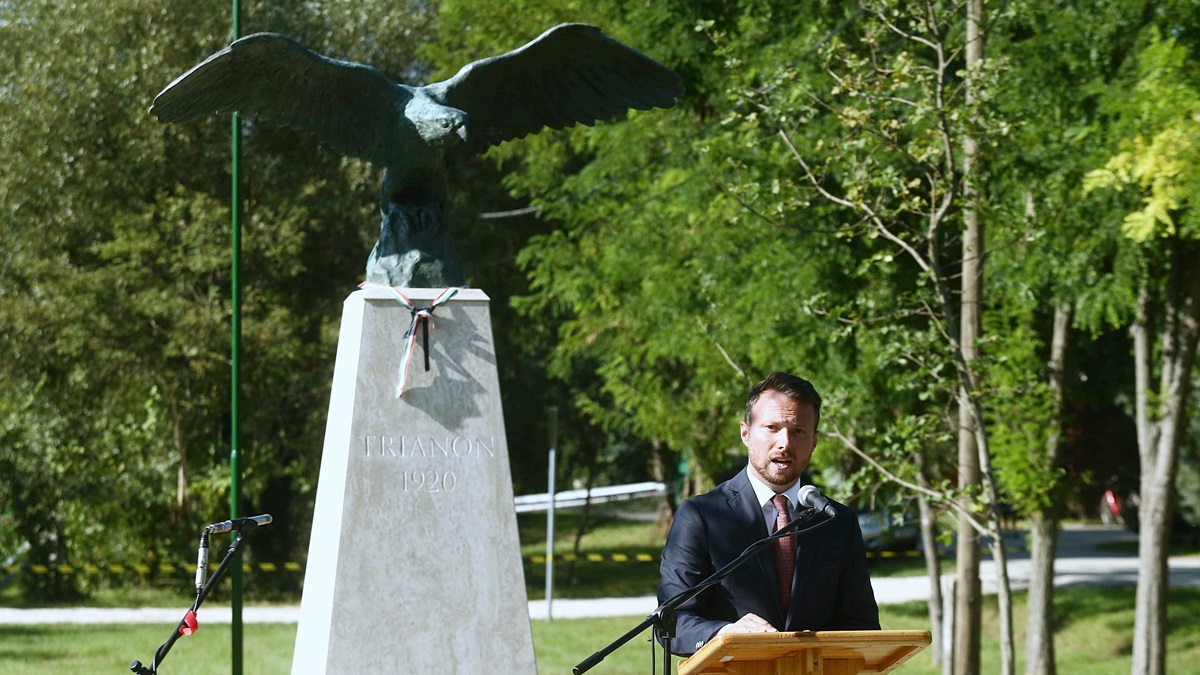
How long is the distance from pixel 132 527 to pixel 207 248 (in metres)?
4.83

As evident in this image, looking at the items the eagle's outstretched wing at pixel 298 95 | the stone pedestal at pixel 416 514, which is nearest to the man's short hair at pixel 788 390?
the stone pedestal at pixel 416 514

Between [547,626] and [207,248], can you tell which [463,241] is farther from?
[547,626]

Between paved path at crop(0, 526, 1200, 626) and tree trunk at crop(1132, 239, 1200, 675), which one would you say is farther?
paved path at crop(0, 526, 1200, 626)

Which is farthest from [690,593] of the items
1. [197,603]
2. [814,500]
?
[197,603]

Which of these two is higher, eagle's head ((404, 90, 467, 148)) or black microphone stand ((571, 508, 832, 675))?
eagle's head ((404, 90, 467, 148))

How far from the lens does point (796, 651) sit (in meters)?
3.90

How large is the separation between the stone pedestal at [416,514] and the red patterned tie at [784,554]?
10.7ft

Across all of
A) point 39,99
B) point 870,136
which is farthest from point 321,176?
point 870,136

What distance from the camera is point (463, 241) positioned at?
26.3 meters

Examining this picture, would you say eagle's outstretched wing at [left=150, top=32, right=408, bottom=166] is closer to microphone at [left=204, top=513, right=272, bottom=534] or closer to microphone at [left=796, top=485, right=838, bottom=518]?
microphone at [left=204, top=513, right=272, bottom=534]

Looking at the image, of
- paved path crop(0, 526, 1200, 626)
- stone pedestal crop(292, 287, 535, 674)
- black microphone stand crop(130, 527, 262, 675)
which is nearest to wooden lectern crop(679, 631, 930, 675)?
black microphone stand crop(130, 527, 262, 675)

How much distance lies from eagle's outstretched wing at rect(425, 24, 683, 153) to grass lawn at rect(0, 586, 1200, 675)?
25.1 ft

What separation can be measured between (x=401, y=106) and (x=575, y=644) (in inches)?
437

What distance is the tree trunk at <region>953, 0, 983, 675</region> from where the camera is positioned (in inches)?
418
